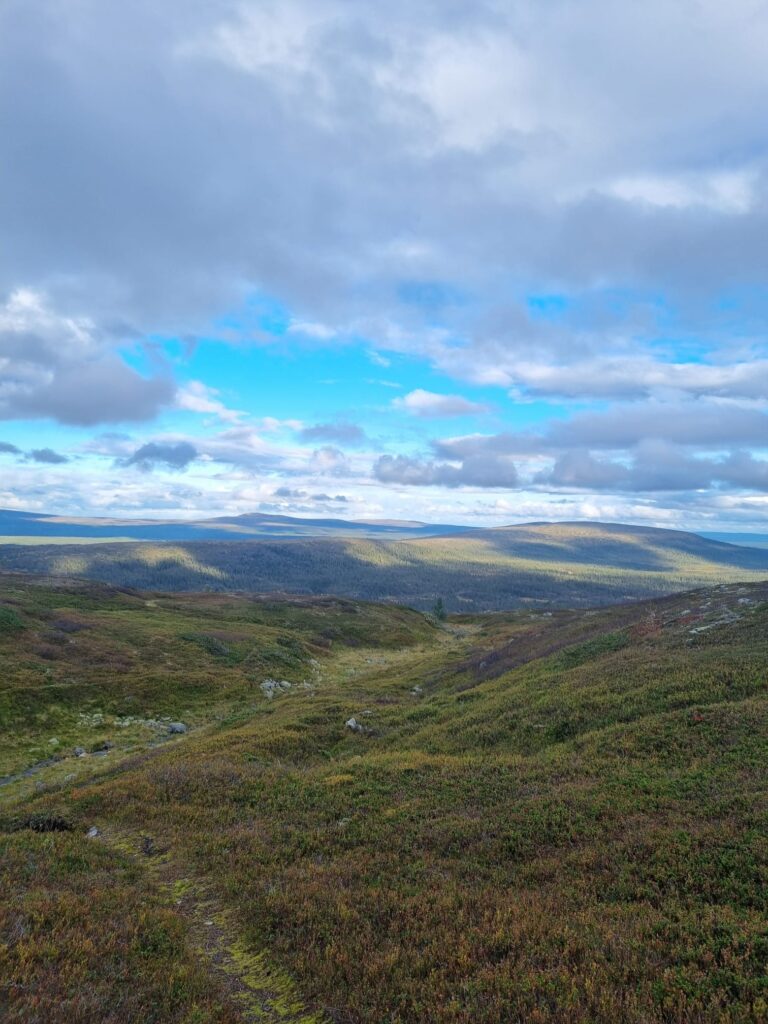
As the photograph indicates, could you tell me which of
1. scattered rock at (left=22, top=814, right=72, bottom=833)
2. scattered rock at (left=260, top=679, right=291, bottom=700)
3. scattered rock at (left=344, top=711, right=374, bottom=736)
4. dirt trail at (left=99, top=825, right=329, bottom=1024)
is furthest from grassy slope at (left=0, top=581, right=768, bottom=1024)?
scattered rock at (left=260, top=679, right=291, bottom=700)

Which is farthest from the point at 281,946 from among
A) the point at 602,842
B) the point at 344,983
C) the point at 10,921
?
the point at 602,842

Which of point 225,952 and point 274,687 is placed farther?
point 274,687

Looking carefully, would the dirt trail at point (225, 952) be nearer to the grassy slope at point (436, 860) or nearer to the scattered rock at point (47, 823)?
the grassy slope at point (436, 860)

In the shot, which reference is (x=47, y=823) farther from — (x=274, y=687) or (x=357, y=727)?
(x=274, y=687)

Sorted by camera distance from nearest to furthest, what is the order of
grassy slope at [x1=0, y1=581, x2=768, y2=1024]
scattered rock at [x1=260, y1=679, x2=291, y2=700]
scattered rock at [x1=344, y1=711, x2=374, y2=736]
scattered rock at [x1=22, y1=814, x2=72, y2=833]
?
grassy slope at [x1=0, y1=581, x2=768, y2=1024] < scattered rock at [x1=22, y1=814, x2=72, y2=833] < scattered rock at [x1=344, y1=711, x2=374, y2=736] < scattered rock at [x1=260, y1=679, x2=291, y2=700]

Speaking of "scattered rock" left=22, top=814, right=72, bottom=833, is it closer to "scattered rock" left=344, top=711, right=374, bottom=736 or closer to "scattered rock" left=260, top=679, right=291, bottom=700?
"scattered rock" left=344, top=711, right=374, bottom=736

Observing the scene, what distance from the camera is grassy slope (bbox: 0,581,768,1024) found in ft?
29.2

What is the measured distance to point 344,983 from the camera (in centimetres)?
956

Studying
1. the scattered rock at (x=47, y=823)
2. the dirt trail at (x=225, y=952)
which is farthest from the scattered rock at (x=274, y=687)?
the dirt trail at (x=225, y=952)

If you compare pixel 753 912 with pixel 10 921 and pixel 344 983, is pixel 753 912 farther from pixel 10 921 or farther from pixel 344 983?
pixel 10 921

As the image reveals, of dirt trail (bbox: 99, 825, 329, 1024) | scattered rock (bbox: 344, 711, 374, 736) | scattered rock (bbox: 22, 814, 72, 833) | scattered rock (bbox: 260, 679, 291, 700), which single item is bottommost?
scattered rock (bbox: 260, 679, 291, 700)

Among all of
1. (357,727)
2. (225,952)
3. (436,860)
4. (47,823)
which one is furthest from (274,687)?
(225,952)

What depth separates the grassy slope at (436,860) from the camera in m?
8.91

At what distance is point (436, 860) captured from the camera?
13820 millimetres
